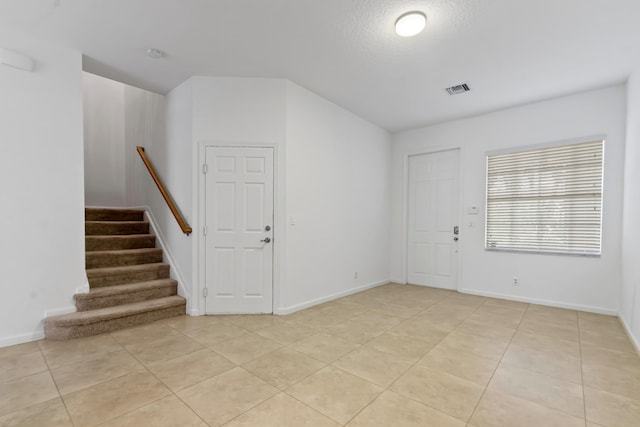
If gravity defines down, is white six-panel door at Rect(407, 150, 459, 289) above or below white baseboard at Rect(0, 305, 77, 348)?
above

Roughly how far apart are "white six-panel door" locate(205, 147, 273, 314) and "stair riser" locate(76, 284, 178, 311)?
601 mm

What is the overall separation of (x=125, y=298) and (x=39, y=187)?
1449 mm

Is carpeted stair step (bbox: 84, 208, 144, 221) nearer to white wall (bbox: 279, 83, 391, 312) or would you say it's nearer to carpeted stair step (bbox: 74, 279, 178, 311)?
carpeted stair step (bbox: 74, 279, 178, 311)

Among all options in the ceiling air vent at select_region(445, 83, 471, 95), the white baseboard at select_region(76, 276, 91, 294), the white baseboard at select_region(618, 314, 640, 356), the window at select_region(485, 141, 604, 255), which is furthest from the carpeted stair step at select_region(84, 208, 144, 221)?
the white baseboard at select_region(618, 314, 640, 356)

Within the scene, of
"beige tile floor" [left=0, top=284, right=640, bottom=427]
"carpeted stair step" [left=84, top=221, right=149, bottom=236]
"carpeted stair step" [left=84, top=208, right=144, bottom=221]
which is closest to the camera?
"beige tile floor" [left=0, top=284, right=640, bottom=427]

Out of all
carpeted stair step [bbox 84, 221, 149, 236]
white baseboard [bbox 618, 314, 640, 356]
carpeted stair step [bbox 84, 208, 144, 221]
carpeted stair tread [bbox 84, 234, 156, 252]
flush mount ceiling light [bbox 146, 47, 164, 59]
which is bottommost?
white baseboard [bbox 618, 314, 640, 356]

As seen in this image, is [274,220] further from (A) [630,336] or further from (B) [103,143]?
(B) [103,143]

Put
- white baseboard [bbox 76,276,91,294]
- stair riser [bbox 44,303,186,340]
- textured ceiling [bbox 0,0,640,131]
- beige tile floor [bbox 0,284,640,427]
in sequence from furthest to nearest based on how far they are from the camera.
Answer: white baseboard [bbox 76,276,91,294] → stair riser [bbox 44,303,186,340] → textured ceiling [bbox 0,0,640,131] → beige tile floor [bbox 0,284,640,427]

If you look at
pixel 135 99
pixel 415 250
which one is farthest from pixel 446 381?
pixel 135 99

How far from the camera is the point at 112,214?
4.69m

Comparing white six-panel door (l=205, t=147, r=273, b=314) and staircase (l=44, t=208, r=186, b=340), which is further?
white six-panel door (l=205, t=147, r=273, b=314)

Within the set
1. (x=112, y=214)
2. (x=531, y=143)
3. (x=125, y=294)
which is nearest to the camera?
(x=125, y=294)

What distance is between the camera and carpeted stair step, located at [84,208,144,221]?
4523mm

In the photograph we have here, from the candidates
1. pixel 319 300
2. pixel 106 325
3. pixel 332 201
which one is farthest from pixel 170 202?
pixel 319 300
